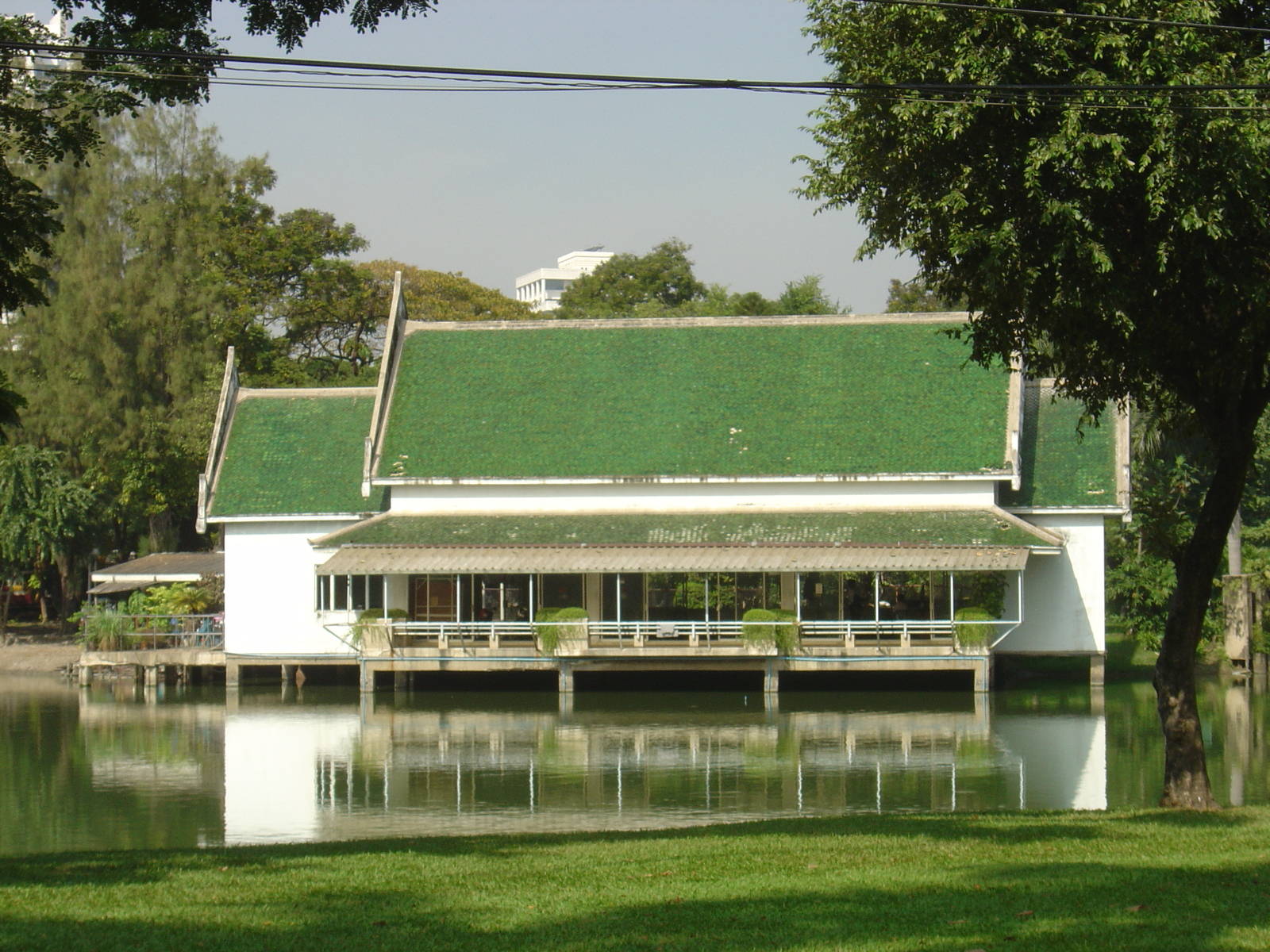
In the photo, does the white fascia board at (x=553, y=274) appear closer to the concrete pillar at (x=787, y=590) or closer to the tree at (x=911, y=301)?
the tree at (x=911, y=301)

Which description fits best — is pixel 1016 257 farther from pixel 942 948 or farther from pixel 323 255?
pixel 323 255

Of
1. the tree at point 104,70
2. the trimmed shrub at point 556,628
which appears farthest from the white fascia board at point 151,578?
the tree at point 104,70

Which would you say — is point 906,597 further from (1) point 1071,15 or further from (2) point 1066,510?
(1) point 1071,15

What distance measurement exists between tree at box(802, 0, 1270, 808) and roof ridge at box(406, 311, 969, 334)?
74.6 ft

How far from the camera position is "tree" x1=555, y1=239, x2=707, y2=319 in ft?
228

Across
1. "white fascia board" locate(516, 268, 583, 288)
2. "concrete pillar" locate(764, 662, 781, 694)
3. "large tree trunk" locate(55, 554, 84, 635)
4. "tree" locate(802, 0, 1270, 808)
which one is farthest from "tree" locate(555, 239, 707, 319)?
"white fascia board" locate(516, 268, 583, 288)

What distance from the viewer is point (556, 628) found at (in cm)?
3175

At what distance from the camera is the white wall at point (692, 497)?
34.2 metres

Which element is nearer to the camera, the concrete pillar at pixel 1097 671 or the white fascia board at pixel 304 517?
the concrete pillar at pixel 1097 671

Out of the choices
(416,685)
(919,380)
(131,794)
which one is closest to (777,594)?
(919,380)

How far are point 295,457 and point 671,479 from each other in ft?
33.8

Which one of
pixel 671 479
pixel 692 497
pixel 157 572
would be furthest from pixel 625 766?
pixel 157 572

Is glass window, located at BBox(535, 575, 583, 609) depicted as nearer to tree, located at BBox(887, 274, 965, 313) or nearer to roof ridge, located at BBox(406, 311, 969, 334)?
roof ridge, located at BBox(406, 311, 969, 334)

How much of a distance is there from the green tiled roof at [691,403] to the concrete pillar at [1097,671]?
4735 mm
